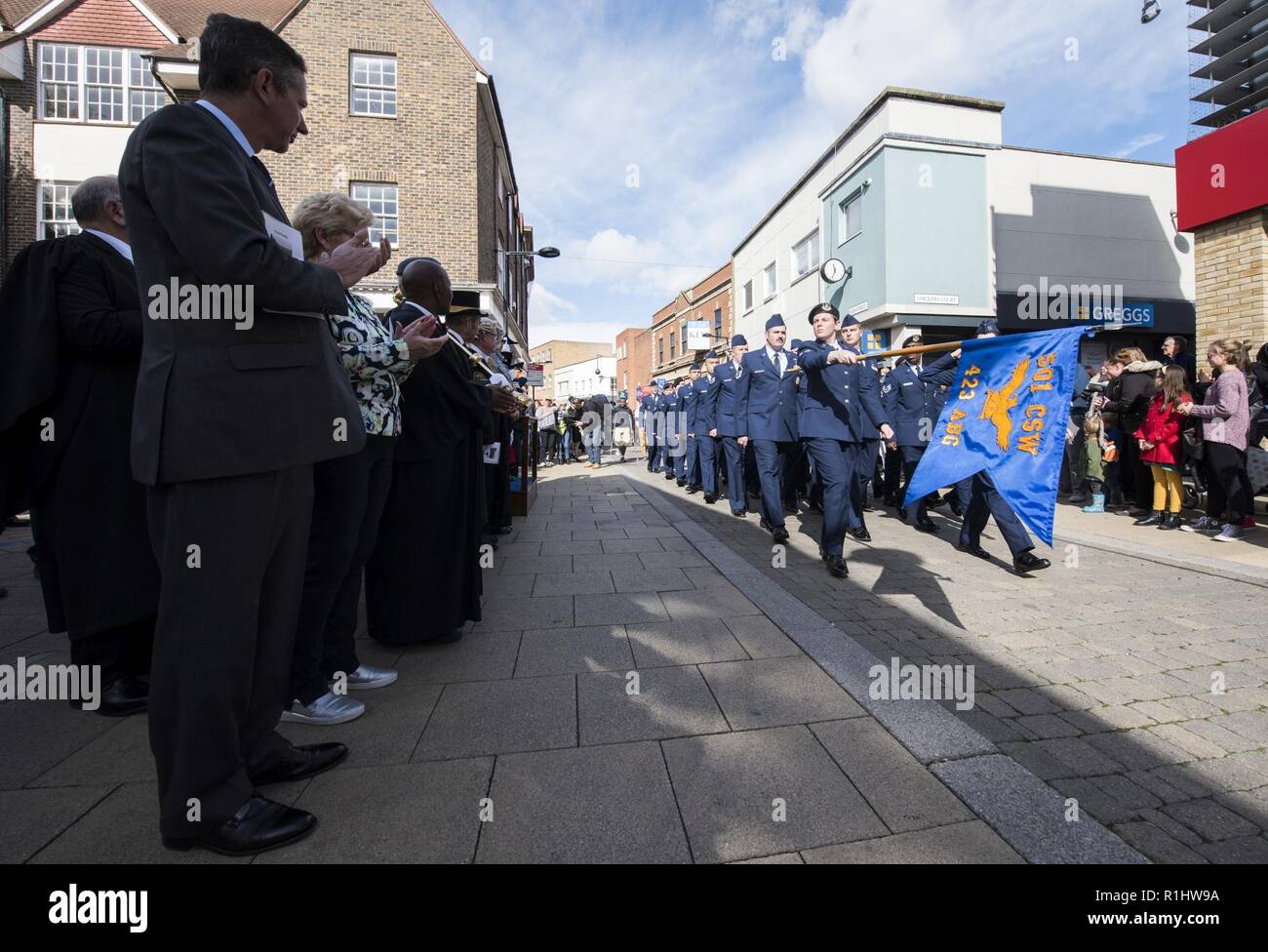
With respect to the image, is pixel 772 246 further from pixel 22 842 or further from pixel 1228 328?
pixel 22 842

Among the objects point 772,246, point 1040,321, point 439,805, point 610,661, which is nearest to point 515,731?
point 439,805

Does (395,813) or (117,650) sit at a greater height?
(117,650)

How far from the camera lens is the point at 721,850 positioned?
169 cm

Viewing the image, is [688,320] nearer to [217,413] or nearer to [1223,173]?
[1223,173]

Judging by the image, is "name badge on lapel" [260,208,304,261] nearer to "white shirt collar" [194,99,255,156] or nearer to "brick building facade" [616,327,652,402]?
"white shirt collar" [194,99,255,156]

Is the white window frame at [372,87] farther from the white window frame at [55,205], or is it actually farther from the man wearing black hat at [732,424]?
the man wearing black hat at [732,424]

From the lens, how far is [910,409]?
8.01 m

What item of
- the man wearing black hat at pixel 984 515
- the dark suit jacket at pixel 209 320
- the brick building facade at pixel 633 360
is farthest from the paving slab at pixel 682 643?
the brick building facade at pixel 633 360

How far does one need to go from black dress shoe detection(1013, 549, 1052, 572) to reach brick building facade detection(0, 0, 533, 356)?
1609 centimetres

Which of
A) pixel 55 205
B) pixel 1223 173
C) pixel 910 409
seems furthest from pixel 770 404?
pixel 55 205

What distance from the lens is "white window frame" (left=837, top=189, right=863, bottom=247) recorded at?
1575 cm

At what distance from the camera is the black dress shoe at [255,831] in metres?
1.68

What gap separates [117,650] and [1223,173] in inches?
470

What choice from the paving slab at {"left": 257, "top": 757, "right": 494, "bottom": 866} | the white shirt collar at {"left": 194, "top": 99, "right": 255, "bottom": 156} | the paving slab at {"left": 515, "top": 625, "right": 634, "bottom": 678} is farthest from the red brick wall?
the paving slab at {"left": 257, "top": 757, "right": 494, "bottom": 866}
